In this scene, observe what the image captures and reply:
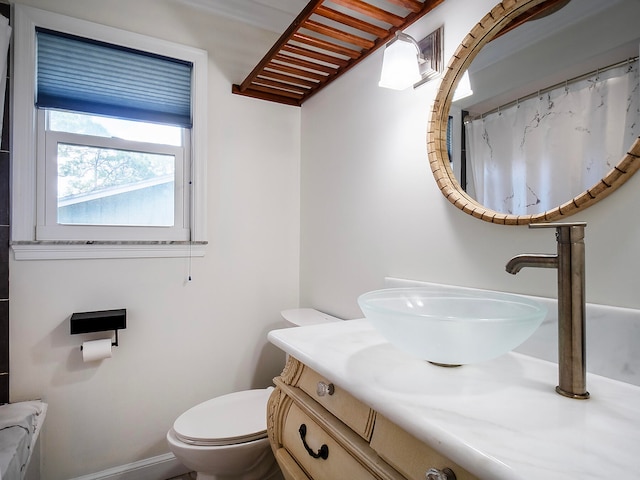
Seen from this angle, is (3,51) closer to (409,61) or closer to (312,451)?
(409,61)

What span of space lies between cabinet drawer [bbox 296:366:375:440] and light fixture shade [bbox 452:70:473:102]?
0.97 m

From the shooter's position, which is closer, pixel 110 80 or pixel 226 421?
pixel 226 421

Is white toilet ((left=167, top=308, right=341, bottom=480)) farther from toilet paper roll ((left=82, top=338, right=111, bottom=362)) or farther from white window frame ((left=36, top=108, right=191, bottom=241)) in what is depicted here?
white window frame ((left=36, top=108, right=191, bottom=241))

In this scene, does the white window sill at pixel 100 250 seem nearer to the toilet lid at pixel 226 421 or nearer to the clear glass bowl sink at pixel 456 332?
the toilet lid at pixel 226 421

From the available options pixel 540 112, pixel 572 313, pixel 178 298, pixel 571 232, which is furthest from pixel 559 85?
pixel 178 298

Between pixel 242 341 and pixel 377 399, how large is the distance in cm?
146

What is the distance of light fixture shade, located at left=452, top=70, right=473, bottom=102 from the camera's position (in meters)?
1.13

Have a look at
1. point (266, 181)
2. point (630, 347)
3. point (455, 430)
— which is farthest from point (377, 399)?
point (266, 181)

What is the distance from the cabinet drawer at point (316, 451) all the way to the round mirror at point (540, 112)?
737 mm

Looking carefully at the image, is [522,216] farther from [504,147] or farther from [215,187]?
[215,187]

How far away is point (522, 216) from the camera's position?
37.8 inches

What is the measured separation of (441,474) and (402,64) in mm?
1183

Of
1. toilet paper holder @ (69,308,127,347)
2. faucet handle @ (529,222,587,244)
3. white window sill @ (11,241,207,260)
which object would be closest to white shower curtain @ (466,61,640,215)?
faucet handle @ (529,222,587,244)

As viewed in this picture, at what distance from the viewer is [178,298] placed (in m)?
1.82
